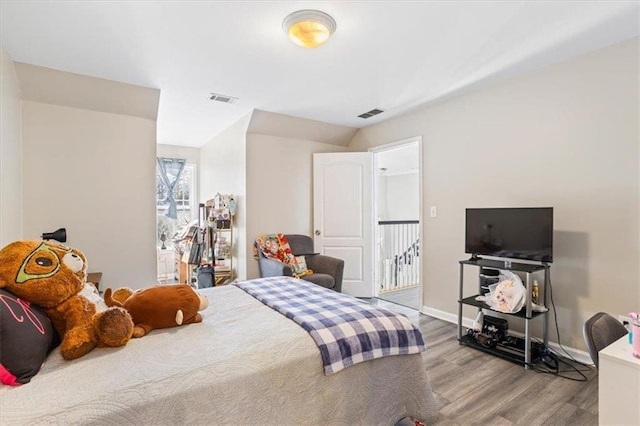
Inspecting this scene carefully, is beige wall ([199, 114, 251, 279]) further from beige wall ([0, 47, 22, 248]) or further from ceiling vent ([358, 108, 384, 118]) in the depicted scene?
beige wall ([0, 47, 22, 248])

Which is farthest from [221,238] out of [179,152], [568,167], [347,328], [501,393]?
[568,167]

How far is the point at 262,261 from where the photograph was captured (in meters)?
3.86

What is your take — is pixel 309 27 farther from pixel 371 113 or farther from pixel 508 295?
pixel 508 295

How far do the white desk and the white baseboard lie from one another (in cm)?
174

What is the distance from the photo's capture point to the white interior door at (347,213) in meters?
4.46

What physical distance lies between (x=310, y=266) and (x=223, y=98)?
7.33 feet

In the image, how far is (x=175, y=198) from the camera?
5.94 m

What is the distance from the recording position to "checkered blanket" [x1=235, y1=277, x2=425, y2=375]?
1.45m

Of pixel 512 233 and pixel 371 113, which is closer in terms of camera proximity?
pixel 512 233

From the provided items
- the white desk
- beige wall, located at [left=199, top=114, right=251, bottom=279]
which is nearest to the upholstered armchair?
beige wall, located at [left=199, top=114, right=251, bottom=279]

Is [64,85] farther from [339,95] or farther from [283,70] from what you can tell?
[339,95]

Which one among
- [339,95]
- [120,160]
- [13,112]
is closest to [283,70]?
[339,95]

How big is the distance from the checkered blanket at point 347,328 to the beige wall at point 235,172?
2291 millimetres

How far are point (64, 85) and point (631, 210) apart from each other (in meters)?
4.81
